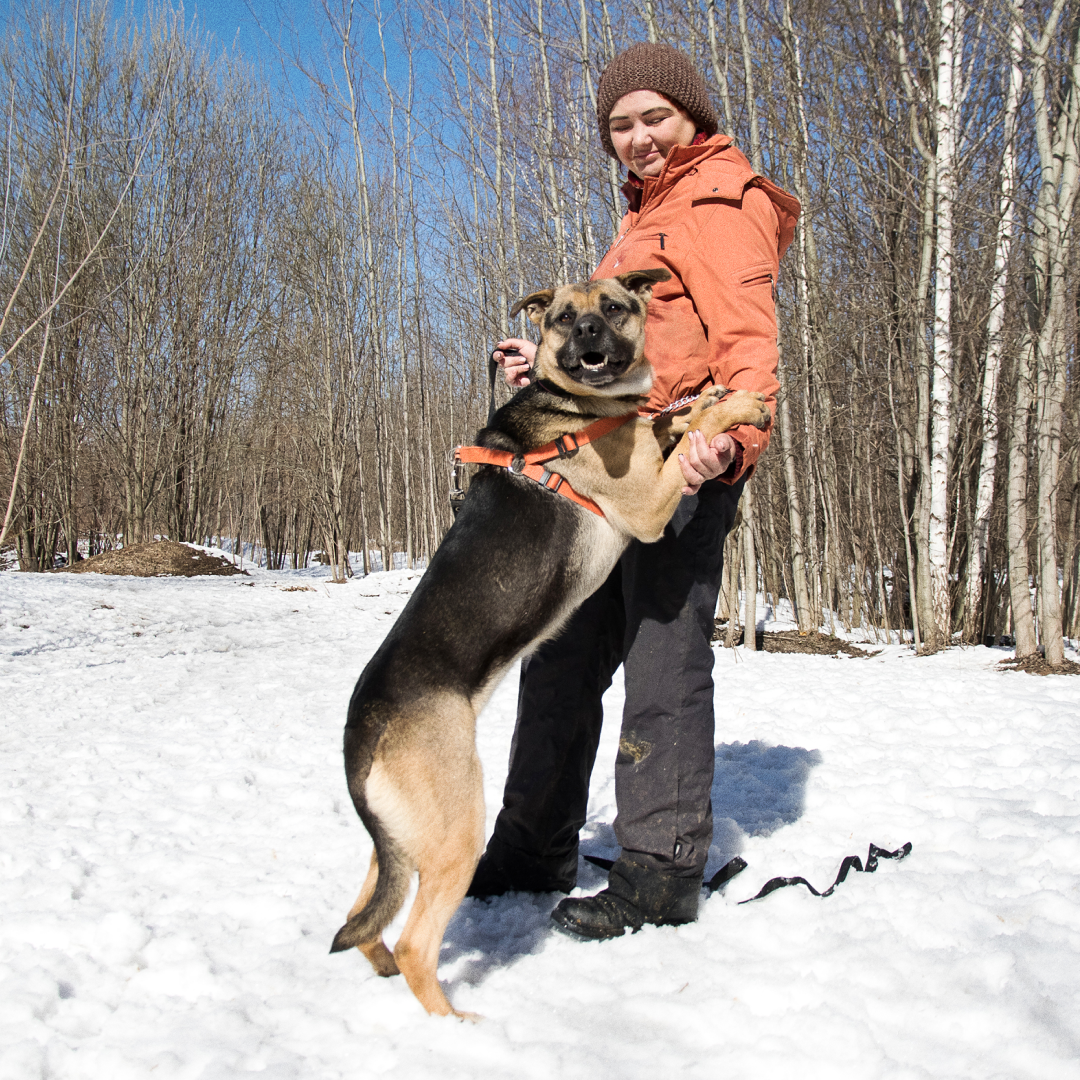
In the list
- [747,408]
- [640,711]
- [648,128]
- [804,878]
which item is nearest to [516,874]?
[640,711]

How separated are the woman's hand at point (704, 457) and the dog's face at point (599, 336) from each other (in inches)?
15.2

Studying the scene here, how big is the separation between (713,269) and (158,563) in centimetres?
1452

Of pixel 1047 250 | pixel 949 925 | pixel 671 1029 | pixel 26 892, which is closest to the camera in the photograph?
pixel 671 1029

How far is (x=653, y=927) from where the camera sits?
7.34 ft

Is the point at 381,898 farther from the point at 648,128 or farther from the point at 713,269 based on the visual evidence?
the point at 648,128

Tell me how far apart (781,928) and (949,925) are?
17.8 inches

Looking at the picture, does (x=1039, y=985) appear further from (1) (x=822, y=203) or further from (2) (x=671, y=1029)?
(1) (x=822, y=203)

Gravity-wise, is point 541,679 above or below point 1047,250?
below

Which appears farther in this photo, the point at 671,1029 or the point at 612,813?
the point at 612,813

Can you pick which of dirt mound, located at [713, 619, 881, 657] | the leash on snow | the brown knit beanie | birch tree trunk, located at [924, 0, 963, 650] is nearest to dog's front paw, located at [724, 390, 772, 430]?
the brown knit beanie

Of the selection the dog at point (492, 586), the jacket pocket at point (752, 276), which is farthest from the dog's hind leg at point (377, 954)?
the jacket pocket at point (752, 276)

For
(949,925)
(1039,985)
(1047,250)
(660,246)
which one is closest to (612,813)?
(949,925)

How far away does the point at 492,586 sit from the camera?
2.11 metres

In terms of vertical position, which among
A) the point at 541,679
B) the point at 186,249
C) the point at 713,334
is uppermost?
the point at 186,249
